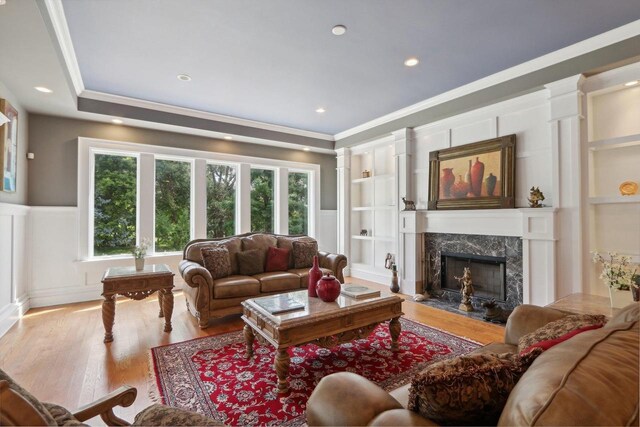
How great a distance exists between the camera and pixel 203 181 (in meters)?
5.32

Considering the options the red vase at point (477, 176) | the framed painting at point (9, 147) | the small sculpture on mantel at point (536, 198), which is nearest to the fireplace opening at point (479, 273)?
the small sculpture on mantel at point (536, 198)

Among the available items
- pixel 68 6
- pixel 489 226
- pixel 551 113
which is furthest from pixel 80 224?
pixel 551 113

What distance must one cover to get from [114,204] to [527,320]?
5437 mm

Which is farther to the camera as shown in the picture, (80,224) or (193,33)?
(80,224)

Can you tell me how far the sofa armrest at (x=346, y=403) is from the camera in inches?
41.8

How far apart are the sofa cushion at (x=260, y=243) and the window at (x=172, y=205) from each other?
1546 mm

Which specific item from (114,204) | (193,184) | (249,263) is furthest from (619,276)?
(114,204)

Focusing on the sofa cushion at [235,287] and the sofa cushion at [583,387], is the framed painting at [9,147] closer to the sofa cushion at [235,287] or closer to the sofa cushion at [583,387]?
the sofa cushion at [235,287]

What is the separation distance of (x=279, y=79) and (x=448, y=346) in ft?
11.7

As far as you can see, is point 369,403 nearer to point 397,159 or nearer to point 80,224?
point 397,159

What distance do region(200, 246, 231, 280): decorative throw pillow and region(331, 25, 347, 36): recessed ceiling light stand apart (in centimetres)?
282

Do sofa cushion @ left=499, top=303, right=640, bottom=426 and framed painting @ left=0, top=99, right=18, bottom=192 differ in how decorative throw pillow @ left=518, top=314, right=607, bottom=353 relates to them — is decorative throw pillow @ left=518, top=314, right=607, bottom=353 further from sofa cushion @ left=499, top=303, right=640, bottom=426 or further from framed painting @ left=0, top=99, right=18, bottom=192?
framed painting @ left=0, top=99, right=18, bottom=192

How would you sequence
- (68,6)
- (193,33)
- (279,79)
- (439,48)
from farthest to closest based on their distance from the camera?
(279,79) < (439,48) < (193,33) < (68,6)

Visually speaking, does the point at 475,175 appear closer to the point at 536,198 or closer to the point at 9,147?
the point at 536,198
